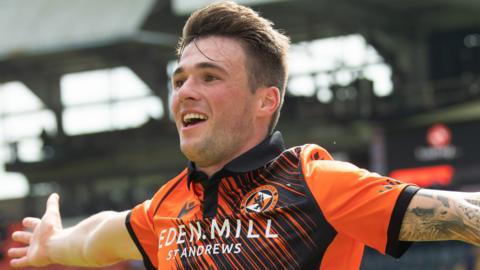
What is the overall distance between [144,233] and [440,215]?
1.33 metres

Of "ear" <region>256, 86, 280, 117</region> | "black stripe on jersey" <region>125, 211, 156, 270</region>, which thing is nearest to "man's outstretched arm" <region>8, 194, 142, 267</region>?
"black stripe on jersey" <region>125, 211, 156, 270</region>

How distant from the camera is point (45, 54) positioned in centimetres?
2688

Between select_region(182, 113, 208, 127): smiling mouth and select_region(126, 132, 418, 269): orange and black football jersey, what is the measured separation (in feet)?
0.62

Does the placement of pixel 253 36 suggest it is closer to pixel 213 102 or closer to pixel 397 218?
pixel 213 102

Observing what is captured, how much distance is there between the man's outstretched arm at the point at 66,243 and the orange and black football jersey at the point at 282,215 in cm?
50

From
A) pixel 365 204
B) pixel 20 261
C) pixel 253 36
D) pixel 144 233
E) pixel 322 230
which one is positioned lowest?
pixel 20 261

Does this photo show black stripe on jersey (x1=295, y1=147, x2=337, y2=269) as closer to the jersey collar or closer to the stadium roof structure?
the jersey collar

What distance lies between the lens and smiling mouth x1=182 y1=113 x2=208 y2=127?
372 cm

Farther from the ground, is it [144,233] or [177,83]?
[177,83]

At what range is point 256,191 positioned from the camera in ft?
12.2

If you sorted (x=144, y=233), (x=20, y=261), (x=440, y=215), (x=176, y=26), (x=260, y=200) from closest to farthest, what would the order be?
(x=440, y=215) → (x=260, y=200) → (x=144, y=233) → (x=20, y=261) → (x=176, y=26)

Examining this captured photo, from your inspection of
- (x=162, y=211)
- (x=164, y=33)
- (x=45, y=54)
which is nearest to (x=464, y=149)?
(x=164, y=33)

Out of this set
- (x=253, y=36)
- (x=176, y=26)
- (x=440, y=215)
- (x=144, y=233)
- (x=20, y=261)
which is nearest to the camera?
(x=440, y=215)

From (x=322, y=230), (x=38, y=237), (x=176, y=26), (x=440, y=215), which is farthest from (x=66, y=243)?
(x=176, y=26)
